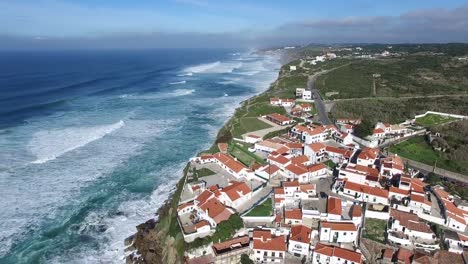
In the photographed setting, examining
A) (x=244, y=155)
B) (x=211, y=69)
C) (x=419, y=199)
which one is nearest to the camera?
(x=419, y=199)

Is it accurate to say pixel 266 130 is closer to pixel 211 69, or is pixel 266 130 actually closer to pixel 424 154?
pixel 424 154

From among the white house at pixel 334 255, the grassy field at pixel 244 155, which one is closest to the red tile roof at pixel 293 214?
the white house at pixel 334 255

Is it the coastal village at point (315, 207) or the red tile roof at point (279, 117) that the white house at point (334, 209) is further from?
the red tile roof at point (279, 117)

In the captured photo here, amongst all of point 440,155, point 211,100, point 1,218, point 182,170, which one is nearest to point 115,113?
point 211,100

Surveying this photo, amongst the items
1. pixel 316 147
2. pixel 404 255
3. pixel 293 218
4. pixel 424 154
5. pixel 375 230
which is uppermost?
pixel 316 147

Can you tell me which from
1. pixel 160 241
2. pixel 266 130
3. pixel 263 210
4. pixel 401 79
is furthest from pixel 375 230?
pixel 401 79

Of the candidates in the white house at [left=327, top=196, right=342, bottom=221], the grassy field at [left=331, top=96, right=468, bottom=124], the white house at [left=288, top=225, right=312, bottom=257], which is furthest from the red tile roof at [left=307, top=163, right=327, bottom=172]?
the grassy field at [left=331, top=96, right=468, bottom=124]
